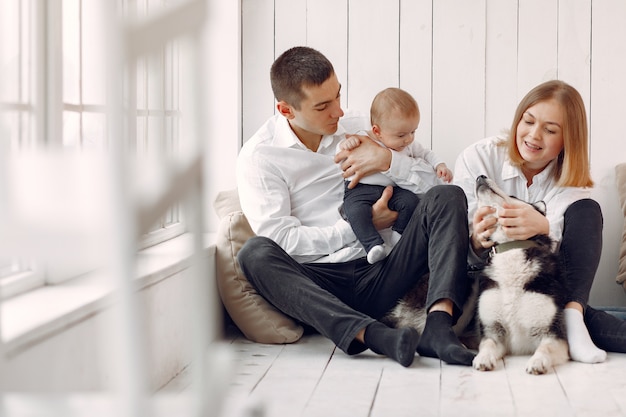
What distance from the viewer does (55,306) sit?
6.13ft

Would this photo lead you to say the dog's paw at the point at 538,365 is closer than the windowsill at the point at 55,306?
No

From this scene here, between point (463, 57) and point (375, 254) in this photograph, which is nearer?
point (375, 254)

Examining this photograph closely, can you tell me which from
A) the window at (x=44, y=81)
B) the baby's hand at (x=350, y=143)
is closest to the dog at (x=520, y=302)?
the baby's hand at (x=350, y=143)

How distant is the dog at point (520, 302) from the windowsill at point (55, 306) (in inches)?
38.5

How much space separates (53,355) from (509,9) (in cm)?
250

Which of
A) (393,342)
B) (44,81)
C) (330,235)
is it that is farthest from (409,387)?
(44,81)

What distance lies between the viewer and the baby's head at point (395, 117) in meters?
3.04

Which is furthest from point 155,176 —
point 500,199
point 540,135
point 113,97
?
point 540,135

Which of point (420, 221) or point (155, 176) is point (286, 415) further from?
point (155, 176)

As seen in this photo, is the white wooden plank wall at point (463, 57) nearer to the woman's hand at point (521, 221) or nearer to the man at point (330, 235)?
the man at point (330, 235)

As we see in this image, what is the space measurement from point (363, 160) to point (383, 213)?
0.20 metres

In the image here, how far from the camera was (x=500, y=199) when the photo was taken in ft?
8.92

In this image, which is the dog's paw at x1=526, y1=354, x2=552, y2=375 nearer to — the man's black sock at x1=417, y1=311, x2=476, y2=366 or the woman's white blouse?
the man's black sock at x1=417, y1=311, x2=476, y2=366

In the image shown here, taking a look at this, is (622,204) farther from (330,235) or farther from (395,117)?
(330,235)
